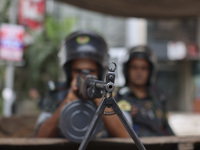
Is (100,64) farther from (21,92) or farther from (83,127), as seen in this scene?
(21,92)

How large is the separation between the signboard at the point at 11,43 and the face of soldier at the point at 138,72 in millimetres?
4264

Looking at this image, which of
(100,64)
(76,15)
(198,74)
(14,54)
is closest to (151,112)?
(100,64)

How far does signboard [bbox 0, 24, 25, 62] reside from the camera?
6.79 metres

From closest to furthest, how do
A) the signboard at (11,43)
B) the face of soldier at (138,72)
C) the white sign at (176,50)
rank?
the face of soldier at (138,72) → the signboard at (11,43) → the white sign at (176,50)

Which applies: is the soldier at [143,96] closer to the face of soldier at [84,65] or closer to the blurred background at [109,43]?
the blurred background at [109,43]

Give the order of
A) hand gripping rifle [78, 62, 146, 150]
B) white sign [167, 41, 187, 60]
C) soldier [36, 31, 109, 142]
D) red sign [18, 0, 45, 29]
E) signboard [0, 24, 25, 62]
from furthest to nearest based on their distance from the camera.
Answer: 1. white sign [167, 41, 187, 60]
2. red sign [18, 0, 45, 29]
3. signboard [0, 24, 25, 62]
4. soldier [36, 31, 109, 142]
5. hand gripping rifle [78, 62, 146, 150]

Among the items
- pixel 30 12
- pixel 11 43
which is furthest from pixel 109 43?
pixel 11 43

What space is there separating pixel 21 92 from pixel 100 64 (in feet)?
34.4

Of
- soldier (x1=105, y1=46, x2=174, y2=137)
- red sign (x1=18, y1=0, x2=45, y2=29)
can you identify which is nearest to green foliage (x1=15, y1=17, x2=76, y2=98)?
red sign (x1=18, y1=0, x2=45, y2=29)

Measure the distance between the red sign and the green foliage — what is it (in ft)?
7.73

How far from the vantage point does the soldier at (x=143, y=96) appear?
2.96m

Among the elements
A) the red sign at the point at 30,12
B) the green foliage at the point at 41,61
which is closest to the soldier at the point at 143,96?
the red sign at the point at 30,12

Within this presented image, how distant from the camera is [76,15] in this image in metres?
18.9

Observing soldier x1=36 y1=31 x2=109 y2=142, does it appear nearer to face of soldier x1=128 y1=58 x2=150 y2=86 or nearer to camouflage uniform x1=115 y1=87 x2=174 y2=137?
camouflage uniform x1=115 y1=87 x2=174 y2=137
